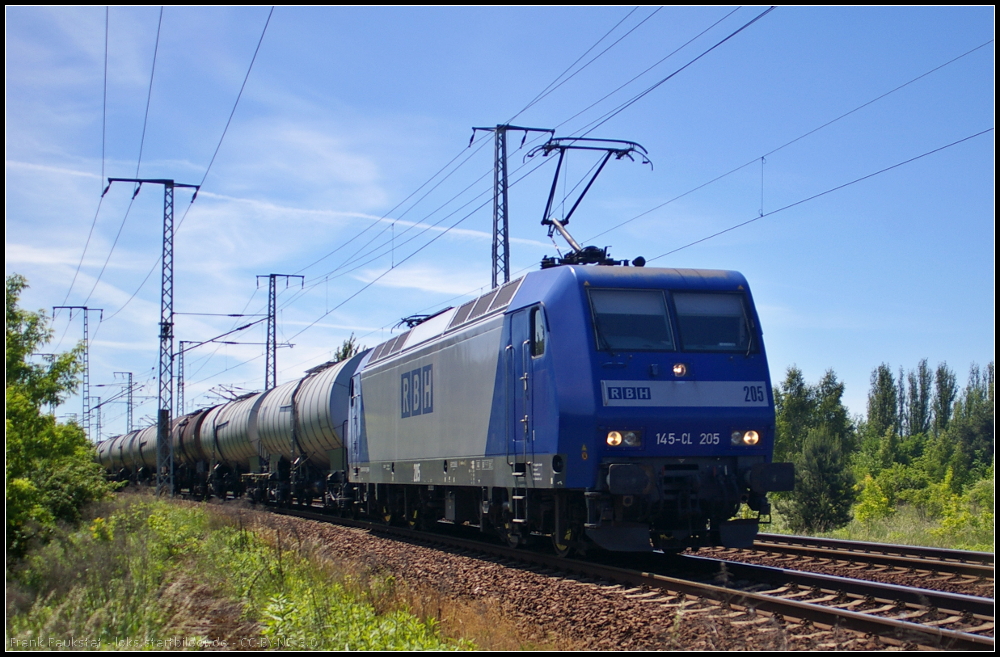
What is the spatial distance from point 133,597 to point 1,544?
3961 millimetres

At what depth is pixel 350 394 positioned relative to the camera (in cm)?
2277

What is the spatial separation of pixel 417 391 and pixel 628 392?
21.9 ft

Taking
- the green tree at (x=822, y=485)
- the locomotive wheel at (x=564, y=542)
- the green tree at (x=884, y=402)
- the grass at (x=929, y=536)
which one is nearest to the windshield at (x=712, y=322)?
the locomotive wheel at (x=564, y=542)

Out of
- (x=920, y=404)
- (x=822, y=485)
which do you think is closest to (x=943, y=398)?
(x=920, y=404)

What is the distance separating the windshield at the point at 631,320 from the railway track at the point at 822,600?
2773mm

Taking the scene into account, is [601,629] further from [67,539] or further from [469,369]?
[67,539]

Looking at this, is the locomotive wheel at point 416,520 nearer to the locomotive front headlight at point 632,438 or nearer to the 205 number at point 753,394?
the locomotive front headlight at point 632,438

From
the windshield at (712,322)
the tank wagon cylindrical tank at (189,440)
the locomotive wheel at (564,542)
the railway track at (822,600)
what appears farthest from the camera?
the tank wagon cylindrical tank at (189,440)

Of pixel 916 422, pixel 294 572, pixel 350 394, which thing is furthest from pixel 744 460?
pixel 916 422

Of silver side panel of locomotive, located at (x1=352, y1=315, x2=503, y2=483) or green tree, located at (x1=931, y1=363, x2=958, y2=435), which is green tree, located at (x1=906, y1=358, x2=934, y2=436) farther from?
silver side panel of locomotive, located at (x1=352, y1=315, x2=503, y2=483)

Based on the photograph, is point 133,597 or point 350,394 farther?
point 350,394

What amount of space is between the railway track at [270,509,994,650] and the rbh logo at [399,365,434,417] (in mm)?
4879

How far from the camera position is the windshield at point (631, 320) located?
37.7ft

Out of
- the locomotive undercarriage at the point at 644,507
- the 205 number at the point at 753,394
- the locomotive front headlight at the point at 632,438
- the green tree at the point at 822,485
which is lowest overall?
the green tree at the point at 822,485
